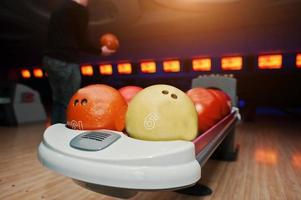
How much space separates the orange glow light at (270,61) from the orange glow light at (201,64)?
737 millimetres

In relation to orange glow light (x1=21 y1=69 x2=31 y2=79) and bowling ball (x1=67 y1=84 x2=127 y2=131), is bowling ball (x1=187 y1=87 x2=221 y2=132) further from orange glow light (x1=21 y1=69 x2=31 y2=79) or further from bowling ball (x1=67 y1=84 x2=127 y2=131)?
orange glow light (x1=21 y1=69 x2=31 y2=79)

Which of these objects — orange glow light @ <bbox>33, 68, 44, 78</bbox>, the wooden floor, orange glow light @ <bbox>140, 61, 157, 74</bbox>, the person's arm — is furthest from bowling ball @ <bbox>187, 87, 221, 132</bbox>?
orange glow light @ <bbox>33, 68, 44, 78</bbox>

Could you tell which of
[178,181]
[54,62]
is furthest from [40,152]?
[54,62]

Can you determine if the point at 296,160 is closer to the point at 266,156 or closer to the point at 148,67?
the point at 266,156

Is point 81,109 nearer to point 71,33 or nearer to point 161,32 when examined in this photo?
point 71,33

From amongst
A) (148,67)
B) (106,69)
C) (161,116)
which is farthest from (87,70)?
(161,116)

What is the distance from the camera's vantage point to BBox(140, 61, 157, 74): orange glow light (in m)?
4.54

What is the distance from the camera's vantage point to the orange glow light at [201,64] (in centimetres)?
413

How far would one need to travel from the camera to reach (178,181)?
0.71 metres

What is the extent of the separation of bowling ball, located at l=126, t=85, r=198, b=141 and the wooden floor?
504mm

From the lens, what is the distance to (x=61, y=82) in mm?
1700

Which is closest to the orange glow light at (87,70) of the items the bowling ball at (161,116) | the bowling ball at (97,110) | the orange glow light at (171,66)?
the orange glow light at (171,66)

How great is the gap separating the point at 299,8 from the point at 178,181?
372cm

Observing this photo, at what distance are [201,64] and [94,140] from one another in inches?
140
